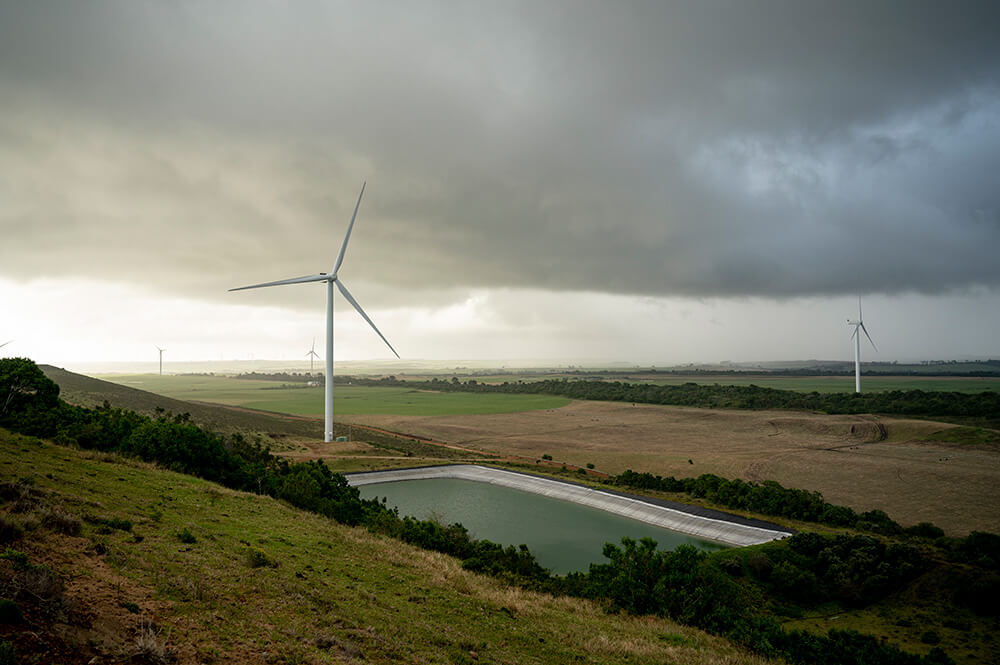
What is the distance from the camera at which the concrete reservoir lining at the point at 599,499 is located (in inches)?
1620

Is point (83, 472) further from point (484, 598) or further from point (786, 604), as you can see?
point (786, 604)

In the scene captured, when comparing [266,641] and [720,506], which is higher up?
[266,641]

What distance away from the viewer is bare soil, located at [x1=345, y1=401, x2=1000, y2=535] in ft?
177

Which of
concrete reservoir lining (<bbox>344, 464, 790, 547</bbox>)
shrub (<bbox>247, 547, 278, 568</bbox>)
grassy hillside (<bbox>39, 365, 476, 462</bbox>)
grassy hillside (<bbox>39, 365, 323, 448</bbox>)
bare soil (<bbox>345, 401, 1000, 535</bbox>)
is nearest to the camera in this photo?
shrub (<bbox>247, 547, 278, 568</bbox>)

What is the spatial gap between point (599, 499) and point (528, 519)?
896cm

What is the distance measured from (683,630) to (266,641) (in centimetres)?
1972

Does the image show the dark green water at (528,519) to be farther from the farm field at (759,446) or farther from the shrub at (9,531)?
the shrub at (9,531)

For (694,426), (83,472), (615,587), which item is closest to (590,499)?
(615,587)

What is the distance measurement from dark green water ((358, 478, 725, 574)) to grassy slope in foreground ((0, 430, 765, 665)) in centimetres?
1504

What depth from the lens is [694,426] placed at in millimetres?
110188

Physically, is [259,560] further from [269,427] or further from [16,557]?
[269,427]

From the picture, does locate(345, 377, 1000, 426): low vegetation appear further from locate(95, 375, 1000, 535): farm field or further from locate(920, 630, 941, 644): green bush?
locate(920, 630, 941, 644): green bush

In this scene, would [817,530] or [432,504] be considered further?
[432,504]

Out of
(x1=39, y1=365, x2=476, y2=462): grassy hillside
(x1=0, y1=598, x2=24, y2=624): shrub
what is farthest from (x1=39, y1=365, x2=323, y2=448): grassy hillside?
(x1=0, y1=598, x2=24, y2=624): shrub
